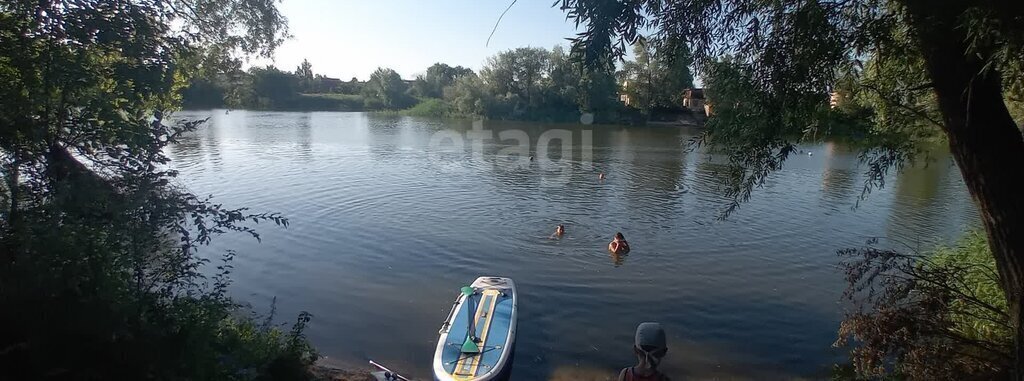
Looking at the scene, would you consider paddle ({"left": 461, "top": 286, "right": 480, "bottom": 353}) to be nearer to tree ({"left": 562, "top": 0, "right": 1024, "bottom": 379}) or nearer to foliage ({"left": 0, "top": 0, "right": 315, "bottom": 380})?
foliage ({"left": 0, "top": 0, "right": 315, "bottom": 380})

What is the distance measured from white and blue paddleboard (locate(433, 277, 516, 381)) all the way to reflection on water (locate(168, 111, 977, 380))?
87 cm

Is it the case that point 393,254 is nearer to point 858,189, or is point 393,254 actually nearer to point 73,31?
point 73,31

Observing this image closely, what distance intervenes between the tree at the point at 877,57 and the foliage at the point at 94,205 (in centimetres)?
389

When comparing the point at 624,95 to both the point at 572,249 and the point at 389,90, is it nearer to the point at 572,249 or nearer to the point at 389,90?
the point at 389,90

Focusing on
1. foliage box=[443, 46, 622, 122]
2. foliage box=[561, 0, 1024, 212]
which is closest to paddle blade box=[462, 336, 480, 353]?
foliage box=[561, 0, 1024, 212]

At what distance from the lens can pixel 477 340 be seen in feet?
30.7

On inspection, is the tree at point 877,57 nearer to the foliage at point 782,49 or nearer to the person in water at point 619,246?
the foliage at point 782,49

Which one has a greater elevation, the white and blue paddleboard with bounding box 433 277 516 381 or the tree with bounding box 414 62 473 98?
the tree with bounding box 414 62 473 98

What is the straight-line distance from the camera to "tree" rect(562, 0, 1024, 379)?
4.30 metres

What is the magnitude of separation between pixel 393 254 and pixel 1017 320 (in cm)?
1355

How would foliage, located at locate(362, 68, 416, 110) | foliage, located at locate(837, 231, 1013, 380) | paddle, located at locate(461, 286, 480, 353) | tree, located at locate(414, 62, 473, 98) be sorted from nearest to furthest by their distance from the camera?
foliage, located at locate(837, 231, 1013, 380) < paddle, located at locate(461, 286, 480, 353) < foliage, located at locate(362, 68, 416, 110) < tree, located at locate(414, 62, 473, 98)

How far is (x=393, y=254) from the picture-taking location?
632 inches

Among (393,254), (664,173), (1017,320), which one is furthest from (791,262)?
(664,173)

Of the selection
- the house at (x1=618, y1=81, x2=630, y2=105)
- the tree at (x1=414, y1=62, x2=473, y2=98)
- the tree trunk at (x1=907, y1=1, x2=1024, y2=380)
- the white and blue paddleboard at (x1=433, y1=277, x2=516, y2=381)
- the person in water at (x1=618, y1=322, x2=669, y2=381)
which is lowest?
the white and blue paddleboard at (x1=433, y1=277, x2=516, y2=381)
